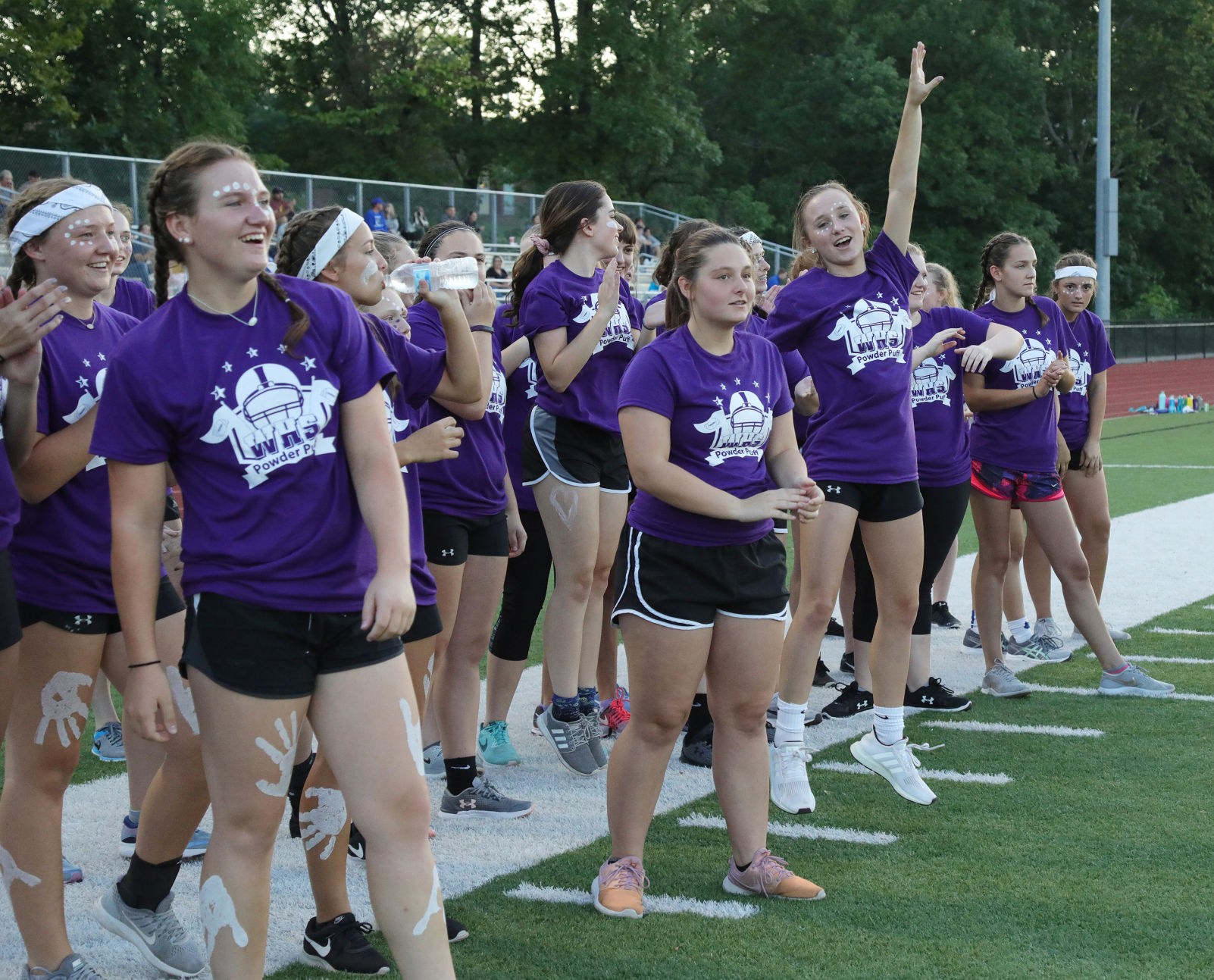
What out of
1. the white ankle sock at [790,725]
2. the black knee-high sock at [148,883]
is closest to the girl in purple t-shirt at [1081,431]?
the white ankle sock at [790,725]

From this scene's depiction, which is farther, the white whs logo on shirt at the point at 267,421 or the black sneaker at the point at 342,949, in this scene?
the black sneaker at the point at 342,949

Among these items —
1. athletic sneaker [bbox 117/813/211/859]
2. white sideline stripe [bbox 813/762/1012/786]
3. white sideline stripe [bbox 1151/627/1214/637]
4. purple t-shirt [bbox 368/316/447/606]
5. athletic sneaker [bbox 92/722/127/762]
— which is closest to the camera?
purple t-shirt [bbox 368/316/447/606]

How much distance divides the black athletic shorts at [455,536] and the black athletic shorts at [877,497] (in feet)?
3.94

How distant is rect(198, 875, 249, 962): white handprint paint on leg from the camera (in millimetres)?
2742

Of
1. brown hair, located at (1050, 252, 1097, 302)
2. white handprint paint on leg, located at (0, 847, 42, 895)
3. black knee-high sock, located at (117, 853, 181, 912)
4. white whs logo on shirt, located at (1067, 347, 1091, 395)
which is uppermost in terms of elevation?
brown hair, located at (1050, 252, 1097, 302)

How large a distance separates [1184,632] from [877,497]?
354 cm

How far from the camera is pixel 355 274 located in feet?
12.3

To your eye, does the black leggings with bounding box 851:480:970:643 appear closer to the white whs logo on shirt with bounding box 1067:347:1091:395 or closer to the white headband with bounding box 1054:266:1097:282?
the white whs logo on shirt with bounding box 1067:347:1091:395

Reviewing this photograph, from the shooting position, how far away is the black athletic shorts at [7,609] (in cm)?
312

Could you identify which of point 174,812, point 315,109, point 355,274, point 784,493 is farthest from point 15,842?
point 315,109

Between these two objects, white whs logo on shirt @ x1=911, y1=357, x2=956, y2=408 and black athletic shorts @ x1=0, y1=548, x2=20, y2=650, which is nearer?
black athletic shorts @ x1=0, y1=548, x2=20, y2=650

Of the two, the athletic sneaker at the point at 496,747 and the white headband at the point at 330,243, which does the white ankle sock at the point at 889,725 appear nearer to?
the athletic sneaker at the point at 496,747

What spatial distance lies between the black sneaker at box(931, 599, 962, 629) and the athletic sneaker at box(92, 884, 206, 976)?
18.0 feet

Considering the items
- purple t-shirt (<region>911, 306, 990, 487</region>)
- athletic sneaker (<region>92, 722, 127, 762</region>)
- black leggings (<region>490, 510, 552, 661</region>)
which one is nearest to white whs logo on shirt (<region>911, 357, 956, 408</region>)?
purple t-shirt (<region>911, 306, 990, 487</region>)
